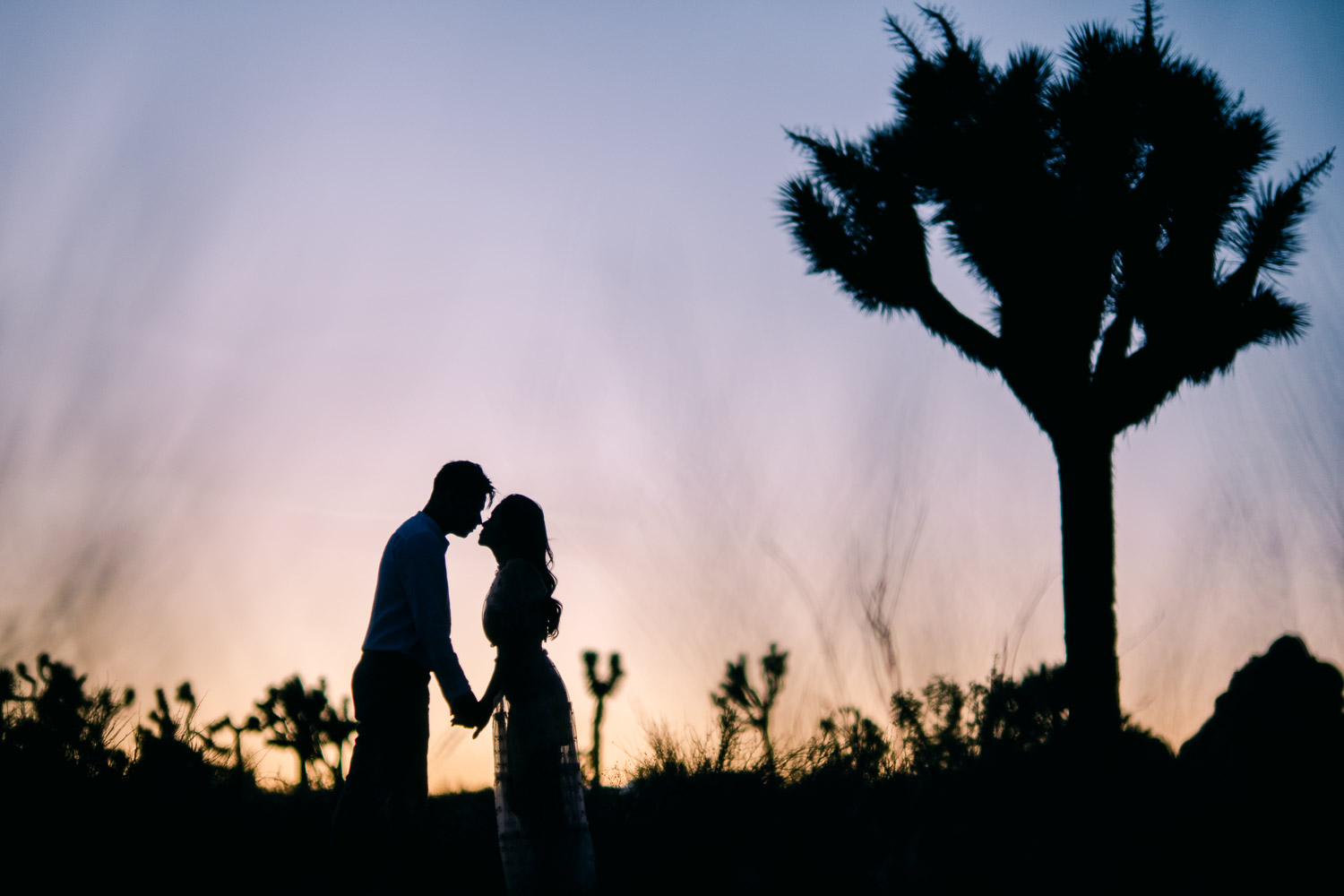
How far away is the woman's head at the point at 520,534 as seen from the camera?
315 cm

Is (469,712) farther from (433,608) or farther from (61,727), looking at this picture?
(61,727)

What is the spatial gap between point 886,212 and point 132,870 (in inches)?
260

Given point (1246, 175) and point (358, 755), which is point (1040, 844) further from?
point (1246, 175)

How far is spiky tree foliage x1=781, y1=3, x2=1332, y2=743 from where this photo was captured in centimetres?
661

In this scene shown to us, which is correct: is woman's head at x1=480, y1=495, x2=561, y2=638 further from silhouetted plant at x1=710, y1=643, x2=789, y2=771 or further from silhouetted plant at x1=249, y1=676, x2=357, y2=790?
silhouetted plant at x1=249, y1=676, x2=357, y2=790

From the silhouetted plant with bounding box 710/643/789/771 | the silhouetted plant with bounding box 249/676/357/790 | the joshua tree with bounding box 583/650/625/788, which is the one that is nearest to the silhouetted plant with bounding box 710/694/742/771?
the silhouetted plant with bounding box 710/643/789/771

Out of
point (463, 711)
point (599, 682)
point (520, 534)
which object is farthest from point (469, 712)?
point (599, 682)

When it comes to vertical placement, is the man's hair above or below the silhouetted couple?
above

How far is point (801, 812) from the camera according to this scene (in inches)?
153

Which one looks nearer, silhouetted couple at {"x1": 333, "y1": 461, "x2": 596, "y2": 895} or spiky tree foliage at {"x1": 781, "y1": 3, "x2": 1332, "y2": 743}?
silhouetted couple at {"x1": 333, "y1": 461, "x2": 596, "y2": 895}

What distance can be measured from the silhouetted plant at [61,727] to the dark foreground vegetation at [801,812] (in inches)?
0.5

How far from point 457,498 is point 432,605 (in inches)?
17.5

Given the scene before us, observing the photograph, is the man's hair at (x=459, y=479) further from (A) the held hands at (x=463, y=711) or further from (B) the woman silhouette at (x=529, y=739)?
(A) the held hands at (x=463, y=711)

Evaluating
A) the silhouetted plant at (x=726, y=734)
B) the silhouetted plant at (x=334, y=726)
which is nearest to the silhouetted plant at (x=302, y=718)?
the silhouetted plant at (x=334, y=726)
